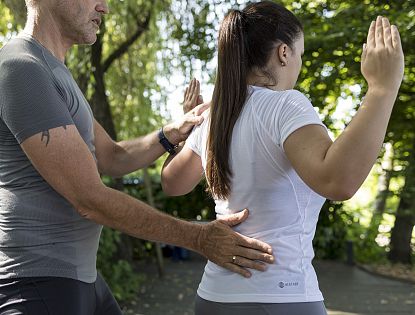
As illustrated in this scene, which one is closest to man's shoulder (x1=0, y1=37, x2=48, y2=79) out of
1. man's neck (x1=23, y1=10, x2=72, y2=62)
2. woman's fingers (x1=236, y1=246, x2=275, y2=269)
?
man's neck (x1=23, y1=10, x2=72, y2=62)

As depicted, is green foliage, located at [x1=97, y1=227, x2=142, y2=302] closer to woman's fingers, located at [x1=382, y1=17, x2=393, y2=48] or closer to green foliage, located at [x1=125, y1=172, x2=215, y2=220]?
green foliage, located at [x1=125, y1=172, x2=215, y2=220]

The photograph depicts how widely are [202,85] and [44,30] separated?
612 cm

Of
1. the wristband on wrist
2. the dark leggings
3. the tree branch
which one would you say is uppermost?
the dark leggings

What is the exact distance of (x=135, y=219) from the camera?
2121 mm

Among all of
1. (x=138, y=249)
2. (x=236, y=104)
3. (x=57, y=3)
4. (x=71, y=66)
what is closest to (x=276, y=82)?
(x=236, y=104)

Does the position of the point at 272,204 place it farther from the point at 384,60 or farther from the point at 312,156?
the point at 384,60

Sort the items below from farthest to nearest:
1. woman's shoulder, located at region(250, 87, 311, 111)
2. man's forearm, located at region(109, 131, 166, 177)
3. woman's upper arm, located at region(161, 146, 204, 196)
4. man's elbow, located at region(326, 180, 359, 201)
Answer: man's forearm, located at region(109, 131, 166, 177), woman's upper arm, located at region(161, 146, 204, 196), woman's shoulder, located at region(250, 87, 311, 111), man's elbow, located at region(326, 180, 359, 201)

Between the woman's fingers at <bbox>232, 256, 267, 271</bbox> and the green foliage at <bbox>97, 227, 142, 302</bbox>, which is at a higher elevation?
the woman's fingers at <bbox>232, 256, 267, 271</bbox>

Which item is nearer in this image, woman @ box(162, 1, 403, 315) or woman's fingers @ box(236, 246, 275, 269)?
woman @ box(162, 1, 403, 315)

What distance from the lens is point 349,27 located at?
28.2ft

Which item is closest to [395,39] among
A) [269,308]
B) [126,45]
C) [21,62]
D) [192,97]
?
[269,308]

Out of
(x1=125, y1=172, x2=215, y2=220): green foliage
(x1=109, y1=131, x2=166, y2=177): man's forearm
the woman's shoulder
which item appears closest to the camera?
the woman's shoulder

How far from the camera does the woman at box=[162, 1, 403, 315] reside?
5.90 feet

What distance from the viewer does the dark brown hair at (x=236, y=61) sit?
2.12 meters
